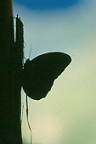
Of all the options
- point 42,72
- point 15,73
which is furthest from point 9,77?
point 42,72

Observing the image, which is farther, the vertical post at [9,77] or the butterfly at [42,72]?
the butterfly at [42,72]

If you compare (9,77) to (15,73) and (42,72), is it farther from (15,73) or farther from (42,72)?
(42,72)

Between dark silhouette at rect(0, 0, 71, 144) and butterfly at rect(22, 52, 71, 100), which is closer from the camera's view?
dark silhouette at rect(0, 0, 71, 144)

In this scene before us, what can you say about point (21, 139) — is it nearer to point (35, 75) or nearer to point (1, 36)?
point (35, 75)

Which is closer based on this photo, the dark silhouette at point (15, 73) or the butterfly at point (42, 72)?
the dark silhouette at point (15, 73)
